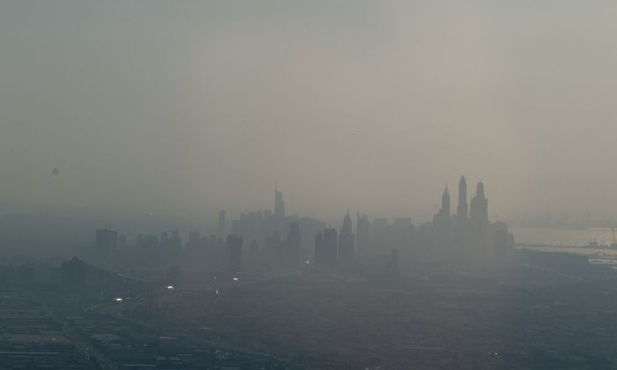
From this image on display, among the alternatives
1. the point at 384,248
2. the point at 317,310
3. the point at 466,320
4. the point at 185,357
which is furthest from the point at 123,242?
the point at 185,357

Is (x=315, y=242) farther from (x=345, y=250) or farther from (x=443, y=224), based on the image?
(x=443, y=224)

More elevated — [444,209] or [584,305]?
A: [444,209]

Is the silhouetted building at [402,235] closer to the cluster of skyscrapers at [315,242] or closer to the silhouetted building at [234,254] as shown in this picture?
the cluster of skyscrapers at [315,242]

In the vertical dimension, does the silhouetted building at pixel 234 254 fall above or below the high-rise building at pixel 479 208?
below

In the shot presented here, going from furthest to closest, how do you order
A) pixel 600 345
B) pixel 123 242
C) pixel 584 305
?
pixel 123 242, pixel 584 305, pixel 600 345

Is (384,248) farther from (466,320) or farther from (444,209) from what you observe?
(466,320)

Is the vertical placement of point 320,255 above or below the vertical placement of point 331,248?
below

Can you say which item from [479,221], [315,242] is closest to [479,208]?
[479,221]

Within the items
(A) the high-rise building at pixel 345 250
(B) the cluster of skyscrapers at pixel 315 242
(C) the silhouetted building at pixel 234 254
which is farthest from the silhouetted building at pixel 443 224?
(C) the silhouetted building at pixel 234 254
